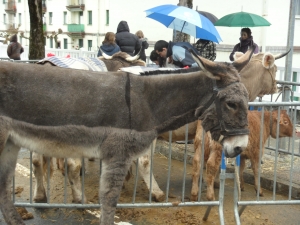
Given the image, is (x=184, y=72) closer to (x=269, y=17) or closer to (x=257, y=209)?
(x=257, y=209)

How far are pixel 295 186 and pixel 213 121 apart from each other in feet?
9.21

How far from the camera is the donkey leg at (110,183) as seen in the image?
13.6 ft

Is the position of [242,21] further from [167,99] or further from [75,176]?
[167,99]

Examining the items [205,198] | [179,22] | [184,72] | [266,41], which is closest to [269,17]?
[266,41]

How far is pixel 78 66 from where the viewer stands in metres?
5.36

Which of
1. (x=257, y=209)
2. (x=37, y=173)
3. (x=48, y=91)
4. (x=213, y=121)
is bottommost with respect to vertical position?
(x=257, y=209)

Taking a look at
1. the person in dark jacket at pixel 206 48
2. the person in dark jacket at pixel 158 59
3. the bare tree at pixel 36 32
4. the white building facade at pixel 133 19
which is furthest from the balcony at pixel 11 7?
the person in dark jacket at pixel 206 48

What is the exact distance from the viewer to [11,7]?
59094 millimetres

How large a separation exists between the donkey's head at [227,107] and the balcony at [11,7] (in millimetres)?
59147

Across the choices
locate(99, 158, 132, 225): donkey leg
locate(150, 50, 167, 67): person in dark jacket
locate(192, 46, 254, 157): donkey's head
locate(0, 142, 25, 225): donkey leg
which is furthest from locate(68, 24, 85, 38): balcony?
locate(192, 46, 254, 157): donkey's head

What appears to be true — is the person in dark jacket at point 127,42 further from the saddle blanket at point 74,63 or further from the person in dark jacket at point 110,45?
the saddle blanket at point 74,63

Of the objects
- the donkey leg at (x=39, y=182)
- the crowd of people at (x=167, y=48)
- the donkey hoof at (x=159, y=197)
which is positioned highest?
the crowd of people at (x=167, y=48)

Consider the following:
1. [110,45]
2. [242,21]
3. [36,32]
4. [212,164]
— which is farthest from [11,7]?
[212,164]

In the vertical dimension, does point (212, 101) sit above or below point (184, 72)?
below
